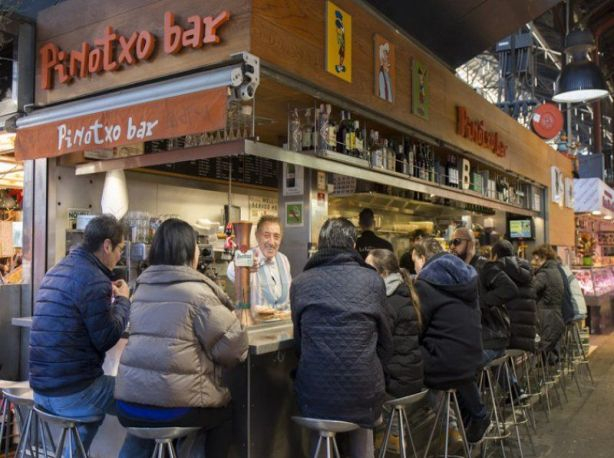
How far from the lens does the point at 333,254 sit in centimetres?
261

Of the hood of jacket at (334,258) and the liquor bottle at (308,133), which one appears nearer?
the hood of jacket at (334,258)

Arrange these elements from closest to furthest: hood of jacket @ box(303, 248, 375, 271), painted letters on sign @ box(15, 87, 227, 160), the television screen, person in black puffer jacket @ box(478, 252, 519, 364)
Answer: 1. hood of jacket @ box(303, 248, 375, 271)
2. painted letters on sign @ box(15, 87, 227, 160)
3. person in black puffer jacket @ box(478, 252, 519, 364)
4. the television screen

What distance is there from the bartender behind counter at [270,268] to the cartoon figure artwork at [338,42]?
1.12m

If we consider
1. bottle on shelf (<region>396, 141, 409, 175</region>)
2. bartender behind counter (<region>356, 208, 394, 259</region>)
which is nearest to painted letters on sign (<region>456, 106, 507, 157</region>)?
bottle on shelf (<region>396, 141, 409, 175</region>)

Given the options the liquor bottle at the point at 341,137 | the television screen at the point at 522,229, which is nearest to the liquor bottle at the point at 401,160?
the liquor bottle at the point at 341,137

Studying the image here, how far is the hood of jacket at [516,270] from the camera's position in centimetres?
470

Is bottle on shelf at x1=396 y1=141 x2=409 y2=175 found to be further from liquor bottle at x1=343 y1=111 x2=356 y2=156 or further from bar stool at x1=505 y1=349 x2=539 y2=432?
bar stool at x1=505 y1=349 x2=539 y2=432

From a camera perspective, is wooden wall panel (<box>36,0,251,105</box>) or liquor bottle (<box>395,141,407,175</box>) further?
liquor bottle (<box>395,141,407,175</box>)

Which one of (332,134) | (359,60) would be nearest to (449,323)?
(332,134)

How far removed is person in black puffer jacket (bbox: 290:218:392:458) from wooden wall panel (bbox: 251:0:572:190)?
128 cm

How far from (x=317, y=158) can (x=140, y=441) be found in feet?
6.53

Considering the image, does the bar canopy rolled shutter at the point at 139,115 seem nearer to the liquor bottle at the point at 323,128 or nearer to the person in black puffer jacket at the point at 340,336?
the liquor bottle at the point at 323,128

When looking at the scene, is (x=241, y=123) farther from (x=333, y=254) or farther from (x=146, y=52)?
(x=333, y=254)

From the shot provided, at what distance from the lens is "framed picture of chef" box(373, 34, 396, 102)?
4.09m
